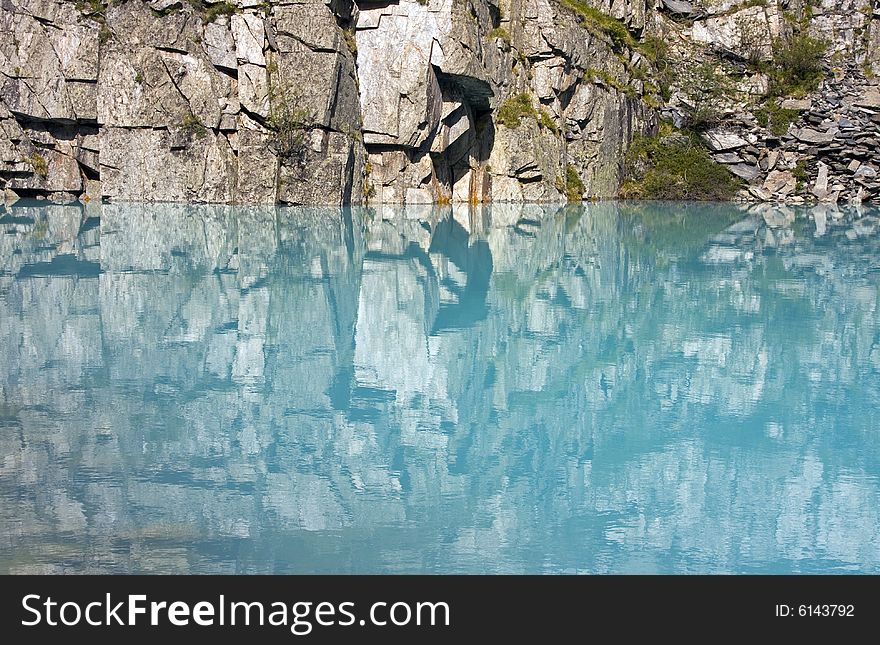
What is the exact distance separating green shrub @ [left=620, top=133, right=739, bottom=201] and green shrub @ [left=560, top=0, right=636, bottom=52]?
6.76 metres

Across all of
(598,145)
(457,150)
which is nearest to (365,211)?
(457,150)

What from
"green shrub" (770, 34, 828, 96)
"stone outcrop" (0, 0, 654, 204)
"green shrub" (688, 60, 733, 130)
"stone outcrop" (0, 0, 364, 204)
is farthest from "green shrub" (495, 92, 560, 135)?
"green shrub" (770, 34, 828, 96)

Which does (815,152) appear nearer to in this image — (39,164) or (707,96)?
(707,96)

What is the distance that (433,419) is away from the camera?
9.09m

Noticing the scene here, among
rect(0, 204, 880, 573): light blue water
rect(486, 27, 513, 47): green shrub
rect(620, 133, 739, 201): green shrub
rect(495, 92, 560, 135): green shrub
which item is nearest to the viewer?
rect(0, 204, 880, 573): light blue water

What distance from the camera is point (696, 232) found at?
3077cm

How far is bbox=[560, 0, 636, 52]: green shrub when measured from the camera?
53.7 meters

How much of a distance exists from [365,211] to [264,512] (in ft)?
107

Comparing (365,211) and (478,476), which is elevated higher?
(365,211)

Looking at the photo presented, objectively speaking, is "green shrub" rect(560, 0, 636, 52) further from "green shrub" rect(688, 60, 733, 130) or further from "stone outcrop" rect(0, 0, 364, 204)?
"stone outcrop" rect(0, 0, 364, 204)

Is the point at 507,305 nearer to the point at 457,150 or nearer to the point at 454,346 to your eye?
the point at 454,346

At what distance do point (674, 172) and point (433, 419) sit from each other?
160 ft

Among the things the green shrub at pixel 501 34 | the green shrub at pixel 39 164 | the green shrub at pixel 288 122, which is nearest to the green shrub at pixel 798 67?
the green shrub at pixel 501 34
